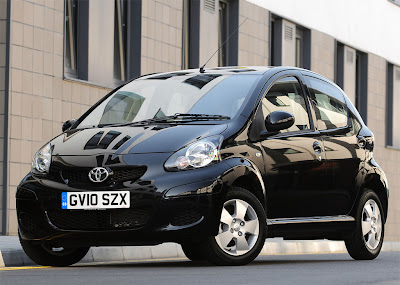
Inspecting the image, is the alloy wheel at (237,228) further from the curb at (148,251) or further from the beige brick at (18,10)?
the beige brick at (18,10)

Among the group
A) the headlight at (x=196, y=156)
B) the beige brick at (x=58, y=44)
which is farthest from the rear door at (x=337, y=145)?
the beige brick at (x=58, y=44)

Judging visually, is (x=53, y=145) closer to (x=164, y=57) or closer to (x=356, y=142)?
(x=356, y=142)

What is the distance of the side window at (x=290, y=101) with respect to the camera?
1016 centimetres

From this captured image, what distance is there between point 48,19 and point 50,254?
8.83 meters

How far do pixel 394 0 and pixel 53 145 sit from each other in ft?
85.0

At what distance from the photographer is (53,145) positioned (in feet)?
31.1

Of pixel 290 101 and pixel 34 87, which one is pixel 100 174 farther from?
pixel 34 87

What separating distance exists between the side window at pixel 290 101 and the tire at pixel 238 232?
3.52ft

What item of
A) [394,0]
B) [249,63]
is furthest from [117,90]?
[394,0]

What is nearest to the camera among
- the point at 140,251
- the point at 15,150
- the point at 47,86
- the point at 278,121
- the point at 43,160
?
the point at 43,160

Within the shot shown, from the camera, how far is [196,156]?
8.92 m

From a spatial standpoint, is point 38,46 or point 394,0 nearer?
point 38,46

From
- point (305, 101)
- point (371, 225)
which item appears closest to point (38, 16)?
point (305, 101)

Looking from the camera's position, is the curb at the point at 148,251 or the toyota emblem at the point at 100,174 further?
the curb at the point at 148,251
